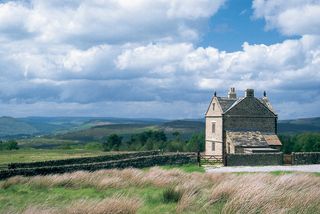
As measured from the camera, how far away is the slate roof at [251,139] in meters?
47.9

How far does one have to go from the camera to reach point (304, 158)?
147ft

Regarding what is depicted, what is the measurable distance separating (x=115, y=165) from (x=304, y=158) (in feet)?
67.7

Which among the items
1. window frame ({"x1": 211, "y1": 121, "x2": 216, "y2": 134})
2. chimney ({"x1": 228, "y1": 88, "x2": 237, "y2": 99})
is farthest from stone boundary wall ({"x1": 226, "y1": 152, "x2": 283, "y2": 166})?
chimney ({"x1": 228, "y1": 88, "x2": 237, "y2": 99})

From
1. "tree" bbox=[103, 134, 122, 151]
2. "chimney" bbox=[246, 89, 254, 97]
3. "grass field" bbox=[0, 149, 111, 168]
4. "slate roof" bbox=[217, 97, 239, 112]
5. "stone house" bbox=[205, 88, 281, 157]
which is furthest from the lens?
"tree" bbox=[103, 134, 122, 151]

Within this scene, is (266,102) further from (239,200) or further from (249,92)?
(239,200)

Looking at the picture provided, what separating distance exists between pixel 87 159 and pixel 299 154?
20.9 metres

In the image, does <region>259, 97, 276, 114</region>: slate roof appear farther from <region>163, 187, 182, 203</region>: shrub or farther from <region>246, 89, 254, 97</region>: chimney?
<region>163, 187, 182, 203</region>: shrub

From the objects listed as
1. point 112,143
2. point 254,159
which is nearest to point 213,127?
point 254,159

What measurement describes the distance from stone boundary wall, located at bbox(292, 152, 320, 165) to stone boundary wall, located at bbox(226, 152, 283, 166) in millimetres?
1494

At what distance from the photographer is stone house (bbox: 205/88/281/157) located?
4916cm

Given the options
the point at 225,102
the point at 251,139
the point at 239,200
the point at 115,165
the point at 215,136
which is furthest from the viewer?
the point at 215,136

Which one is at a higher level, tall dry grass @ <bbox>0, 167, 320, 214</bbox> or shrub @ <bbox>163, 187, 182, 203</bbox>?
tall dry grass @ <bbox>0, 167, 320, 214</bbox>

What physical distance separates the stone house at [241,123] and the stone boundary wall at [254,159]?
389cm

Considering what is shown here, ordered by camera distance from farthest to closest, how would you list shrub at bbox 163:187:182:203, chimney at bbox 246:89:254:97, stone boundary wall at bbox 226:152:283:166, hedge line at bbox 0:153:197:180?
chimney at bbox 246:89:254:97 < stone boundary wall at bbox 226:152:283:166 < hedge line at bbox 0:153:197:180 < shrub at bbox 163:187:182:203
